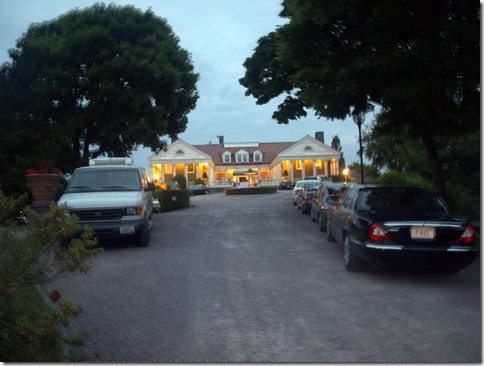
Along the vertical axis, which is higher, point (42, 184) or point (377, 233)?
point (42, 184)

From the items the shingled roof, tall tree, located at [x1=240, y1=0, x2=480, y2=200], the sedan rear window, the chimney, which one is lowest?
the sedan rear window

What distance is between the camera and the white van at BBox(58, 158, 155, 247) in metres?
8.22

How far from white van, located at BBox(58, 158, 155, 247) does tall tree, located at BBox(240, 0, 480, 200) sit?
514cm

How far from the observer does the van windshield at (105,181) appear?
364 inches

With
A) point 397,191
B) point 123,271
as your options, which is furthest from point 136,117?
point 397,191

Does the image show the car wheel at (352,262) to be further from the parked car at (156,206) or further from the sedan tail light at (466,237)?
the parked car at (156,206)

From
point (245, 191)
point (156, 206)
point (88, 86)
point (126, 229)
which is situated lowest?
point (245, 191)

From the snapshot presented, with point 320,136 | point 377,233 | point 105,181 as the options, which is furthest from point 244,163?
point 377,233

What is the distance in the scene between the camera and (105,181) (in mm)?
9516

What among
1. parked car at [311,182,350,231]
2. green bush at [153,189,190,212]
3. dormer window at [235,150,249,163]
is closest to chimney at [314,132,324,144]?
dormer window at [235,150,249,163]

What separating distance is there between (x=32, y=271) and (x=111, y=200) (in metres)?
5.09

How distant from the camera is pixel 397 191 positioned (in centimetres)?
715

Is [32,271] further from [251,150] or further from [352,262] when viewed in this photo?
[251,150]

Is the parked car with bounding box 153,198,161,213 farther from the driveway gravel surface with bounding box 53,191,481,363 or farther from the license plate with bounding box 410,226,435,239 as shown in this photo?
the license plate with bounding box 410,226,435,239
